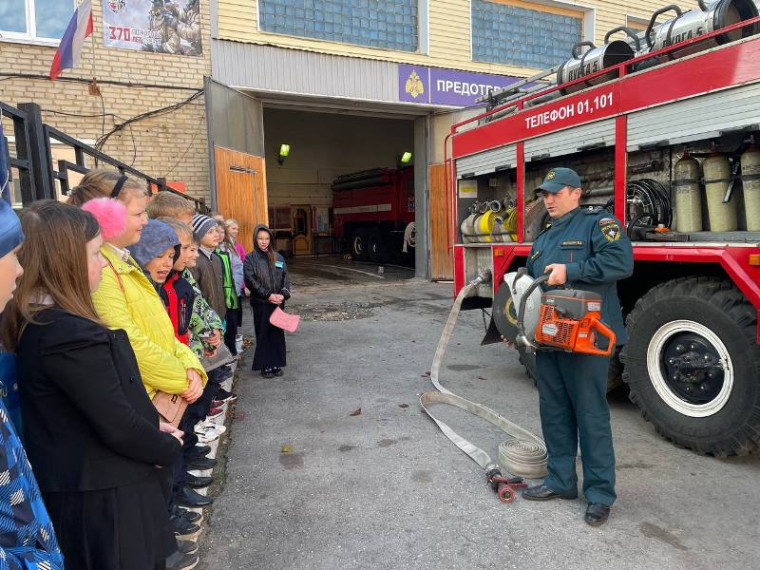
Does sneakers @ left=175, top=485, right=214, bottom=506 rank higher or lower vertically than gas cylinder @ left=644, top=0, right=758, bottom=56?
lower

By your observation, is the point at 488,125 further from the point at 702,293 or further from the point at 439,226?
the point at 439,226

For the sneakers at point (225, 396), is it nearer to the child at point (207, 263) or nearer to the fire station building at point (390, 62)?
the child at point (207, 263)

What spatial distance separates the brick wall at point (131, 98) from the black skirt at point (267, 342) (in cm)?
508

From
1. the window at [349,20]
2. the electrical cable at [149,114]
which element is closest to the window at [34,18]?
the electrical cable at [149,114]

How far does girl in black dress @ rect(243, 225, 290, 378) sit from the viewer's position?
18.6ft

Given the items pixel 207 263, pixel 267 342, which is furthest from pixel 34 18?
pixel 267 342

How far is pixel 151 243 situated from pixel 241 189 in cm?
730

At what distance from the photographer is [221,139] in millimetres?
9070

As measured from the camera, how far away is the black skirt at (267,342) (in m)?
5.72

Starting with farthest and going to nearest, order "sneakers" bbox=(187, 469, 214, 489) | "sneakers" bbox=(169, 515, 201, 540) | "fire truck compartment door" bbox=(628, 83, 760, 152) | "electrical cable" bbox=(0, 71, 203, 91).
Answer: "electrical cable" bbox=(0, 71, 203, 91) → "fire truck compartment door" bbox=(628, 83, 760, 152) → "sneakers" bbox=(187, 469, 214, 489) → "sneakers" bbox=(169, 515, 201, 540)

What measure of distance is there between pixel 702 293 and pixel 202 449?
353 centimetres

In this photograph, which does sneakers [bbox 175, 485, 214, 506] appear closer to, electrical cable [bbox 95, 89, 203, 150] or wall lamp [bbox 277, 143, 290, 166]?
electrical cable [bbox 95, 89, 203, 150]

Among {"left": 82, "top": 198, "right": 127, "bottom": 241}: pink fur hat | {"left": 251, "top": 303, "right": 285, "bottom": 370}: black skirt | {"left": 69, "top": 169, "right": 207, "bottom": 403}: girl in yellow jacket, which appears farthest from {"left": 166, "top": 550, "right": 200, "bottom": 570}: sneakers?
{"left": 251, "top": 303, "right": 285, "bottom": 370}: black skirt

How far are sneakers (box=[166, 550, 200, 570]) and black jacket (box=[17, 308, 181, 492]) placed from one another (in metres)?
1.04
